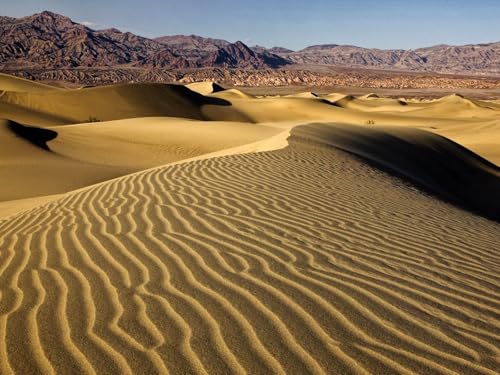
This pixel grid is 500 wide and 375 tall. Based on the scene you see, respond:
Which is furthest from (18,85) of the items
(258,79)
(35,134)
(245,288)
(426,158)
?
(258,79)

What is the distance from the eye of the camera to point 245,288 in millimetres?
3455

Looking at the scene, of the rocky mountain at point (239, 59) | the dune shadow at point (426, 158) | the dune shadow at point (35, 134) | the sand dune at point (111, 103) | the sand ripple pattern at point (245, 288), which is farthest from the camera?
the rocky mountain at point (239, 59)

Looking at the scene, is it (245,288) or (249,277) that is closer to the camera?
(245,288)

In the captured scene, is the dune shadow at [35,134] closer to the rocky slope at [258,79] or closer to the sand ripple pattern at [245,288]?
the sand ripple pattern at [245,288]

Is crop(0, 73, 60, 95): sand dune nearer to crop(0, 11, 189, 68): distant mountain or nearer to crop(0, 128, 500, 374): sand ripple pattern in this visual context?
crop(0, 128, 500, 374): sand ripple pattern

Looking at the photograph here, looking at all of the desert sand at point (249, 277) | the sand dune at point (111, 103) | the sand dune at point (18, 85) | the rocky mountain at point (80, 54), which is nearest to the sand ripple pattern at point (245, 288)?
the desert sand at point (249, 277)

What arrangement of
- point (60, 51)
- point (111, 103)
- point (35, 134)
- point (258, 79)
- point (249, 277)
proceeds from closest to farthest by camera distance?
1. point (249, 277)
2. point (35, 134)
3. point (111, 103)
4. point (258, 79)
5. point (60, 51)

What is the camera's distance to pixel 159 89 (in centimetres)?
4128

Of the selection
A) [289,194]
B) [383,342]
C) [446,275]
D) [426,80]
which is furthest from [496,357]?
[426,80]

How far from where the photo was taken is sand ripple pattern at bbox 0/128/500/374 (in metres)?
2.63

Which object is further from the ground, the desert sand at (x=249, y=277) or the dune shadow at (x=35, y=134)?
the desert sand at (x=249, y=277)

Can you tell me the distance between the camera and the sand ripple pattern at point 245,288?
8.64ft

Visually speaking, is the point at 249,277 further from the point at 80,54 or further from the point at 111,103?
the point at 80,54

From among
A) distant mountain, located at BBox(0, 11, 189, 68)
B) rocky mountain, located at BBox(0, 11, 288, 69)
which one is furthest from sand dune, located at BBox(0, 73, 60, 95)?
distant mountain, located at BBox(0, 11, 189, 68)
